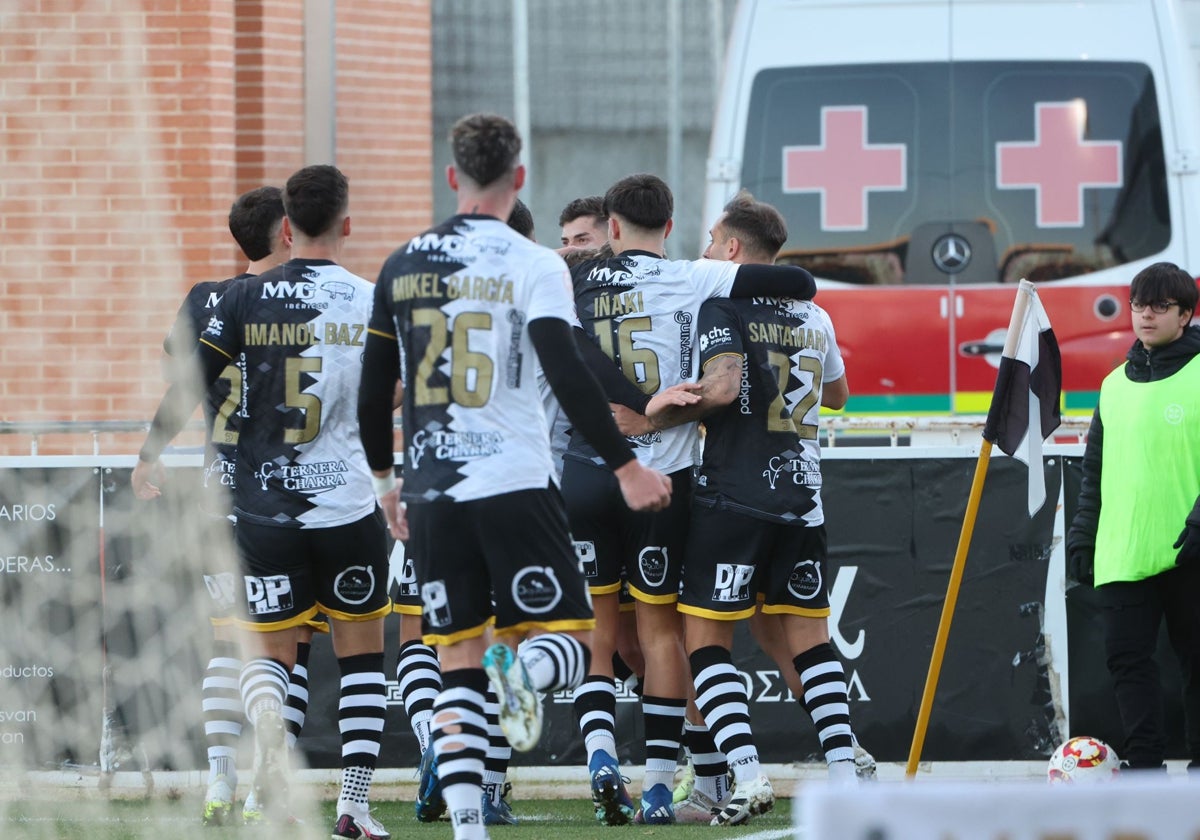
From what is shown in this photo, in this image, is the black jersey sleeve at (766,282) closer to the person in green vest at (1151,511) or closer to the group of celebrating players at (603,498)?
the group of celebrating players at (603,498)

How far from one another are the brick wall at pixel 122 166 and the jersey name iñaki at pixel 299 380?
3144 mm

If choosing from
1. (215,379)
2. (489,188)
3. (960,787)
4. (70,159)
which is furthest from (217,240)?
(960,787)

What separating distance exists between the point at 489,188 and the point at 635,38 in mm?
11565

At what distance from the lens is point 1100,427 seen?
690cm

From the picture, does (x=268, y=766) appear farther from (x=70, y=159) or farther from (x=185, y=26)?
(x=185, y=26)

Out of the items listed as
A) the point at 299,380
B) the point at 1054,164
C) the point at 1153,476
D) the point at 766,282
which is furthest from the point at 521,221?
the point at 1054,164

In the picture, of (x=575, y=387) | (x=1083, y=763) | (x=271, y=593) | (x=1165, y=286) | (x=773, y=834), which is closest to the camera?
(x=575, y=387)

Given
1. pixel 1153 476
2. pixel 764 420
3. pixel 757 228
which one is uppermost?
pixel 757 228

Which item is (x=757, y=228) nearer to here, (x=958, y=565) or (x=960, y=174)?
(x=958, y=565)

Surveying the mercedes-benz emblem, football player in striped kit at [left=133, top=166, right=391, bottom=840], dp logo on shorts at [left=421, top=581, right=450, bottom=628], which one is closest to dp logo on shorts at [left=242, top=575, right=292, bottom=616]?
football player in striped kit at [left=133, top=166, right=391, bottom=840]

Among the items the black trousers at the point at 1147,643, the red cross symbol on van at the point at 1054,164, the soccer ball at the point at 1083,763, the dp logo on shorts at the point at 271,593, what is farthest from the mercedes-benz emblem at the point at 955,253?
the dp logo on shorts at the point at 271,593

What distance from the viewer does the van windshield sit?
364 inches

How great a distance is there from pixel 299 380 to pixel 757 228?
5.34ft

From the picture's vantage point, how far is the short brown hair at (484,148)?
482 centimetres
